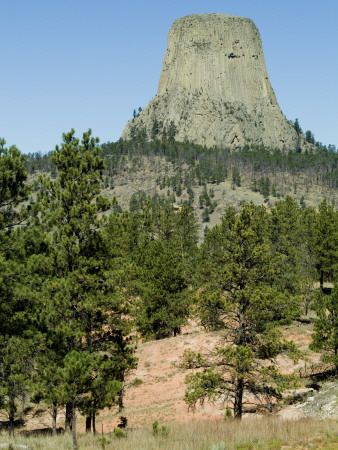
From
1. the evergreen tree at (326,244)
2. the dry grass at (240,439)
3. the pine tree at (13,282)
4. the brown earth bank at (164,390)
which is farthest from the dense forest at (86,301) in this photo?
the evergreen tree at (326,244)

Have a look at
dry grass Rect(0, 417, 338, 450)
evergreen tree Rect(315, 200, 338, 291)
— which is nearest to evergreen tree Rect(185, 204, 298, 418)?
dry grass Rect(0, 417, 338, 450)

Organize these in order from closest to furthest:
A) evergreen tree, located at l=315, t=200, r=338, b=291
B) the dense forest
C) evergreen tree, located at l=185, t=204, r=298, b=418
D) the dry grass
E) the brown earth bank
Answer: the dry grass, the dense forest, evergreen tree, located at l=185, t=204, r=298, b=418, the brown earth bank, evergreen tree, located at l=315, t=200, r=338, b=291

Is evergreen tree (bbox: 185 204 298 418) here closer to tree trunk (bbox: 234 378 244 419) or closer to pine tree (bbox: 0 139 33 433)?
tree trunk (bbox: 234 378 244 419)

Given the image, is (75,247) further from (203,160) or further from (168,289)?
(203,160)

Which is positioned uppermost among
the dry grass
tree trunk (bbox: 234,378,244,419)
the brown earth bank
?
the dry grass

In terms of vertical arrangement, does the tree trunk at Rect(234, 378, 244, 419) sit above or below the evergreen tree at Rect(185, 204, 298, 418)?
below

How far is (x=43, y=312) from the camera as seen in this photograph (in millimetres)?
15375

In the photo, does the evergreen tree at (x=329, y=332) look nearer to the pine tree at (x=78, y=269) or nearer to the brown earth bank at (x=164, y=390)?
the brown earth bank at (x=164, y=390)

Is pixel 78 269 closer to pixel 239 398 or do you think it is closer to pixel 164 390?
pixel 239 398

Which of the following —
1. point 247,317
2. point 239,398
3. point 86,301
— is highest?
point 86,301

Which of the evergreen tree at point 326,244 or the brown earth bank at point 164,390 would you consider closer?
the brown earth bank at point 164,390

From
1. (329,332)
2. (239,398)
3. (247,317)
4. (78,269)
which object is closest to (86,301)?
(78,269)

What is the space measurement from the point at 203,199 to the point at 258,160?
3913cm

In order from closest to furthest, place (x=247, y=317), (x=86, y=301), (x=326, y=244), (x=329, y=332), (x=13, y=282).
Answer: (x=13, y=282) → (x=86, y=301) → (x=247, y=317) → (x=329, y=332) → (x=326, y=244)
